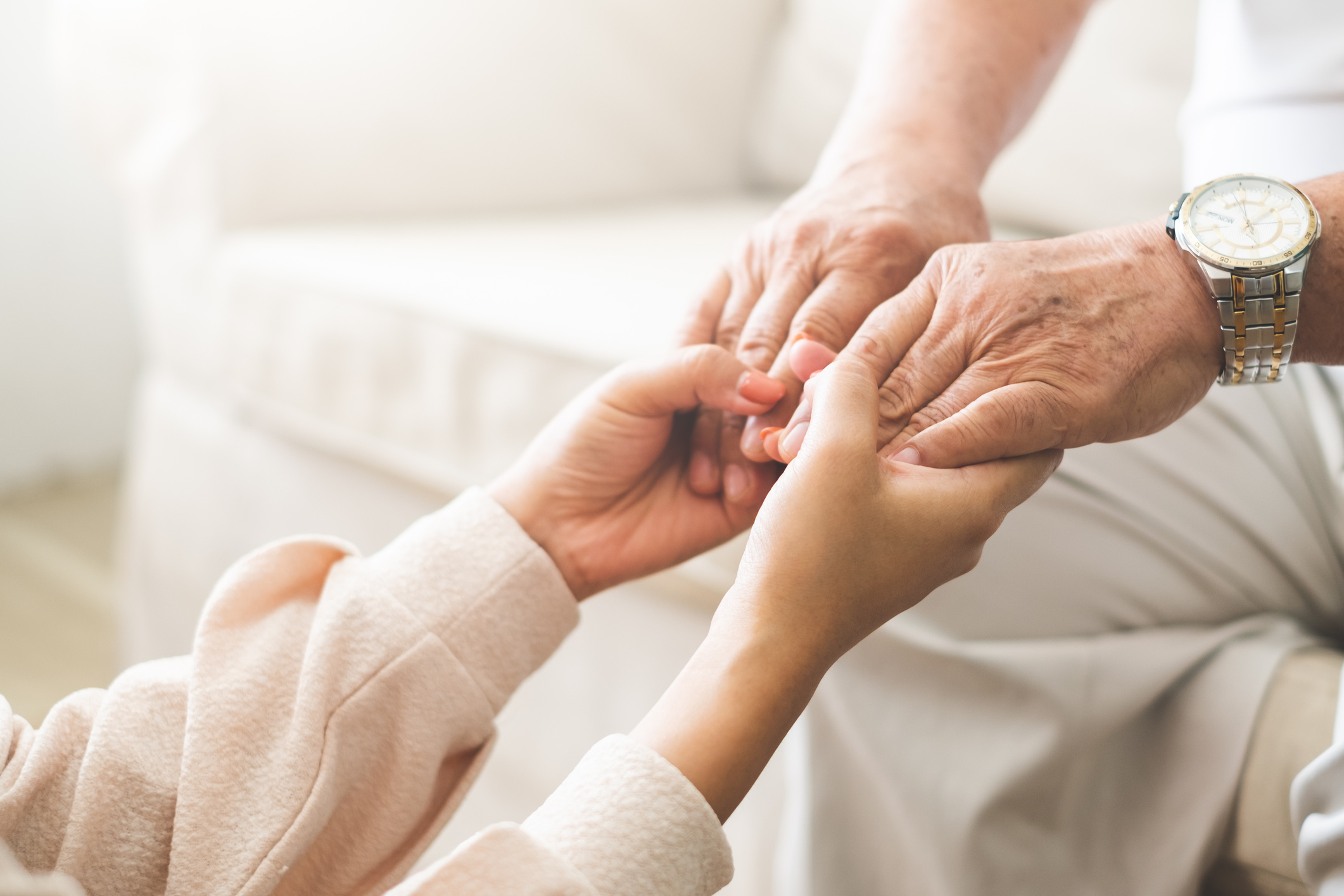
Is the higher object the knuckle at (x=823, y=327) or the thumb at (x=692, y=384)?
the knuckle at (x=823, y=327)

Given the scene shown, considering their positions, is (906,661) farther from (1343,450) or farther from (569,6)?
(569,6)

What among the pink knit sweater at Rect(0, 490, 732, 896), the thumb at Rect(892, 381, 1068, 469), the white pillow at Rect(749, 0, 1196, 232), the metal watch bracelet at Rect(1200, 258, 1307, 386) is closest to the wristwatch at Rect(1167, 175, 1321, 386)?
the metal watch bracelet at Rect(1200, 258, 1307, 386)

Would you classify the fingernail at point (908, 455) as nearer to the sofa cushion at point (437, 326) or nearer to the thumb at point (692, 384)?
the thumb at point (692, 384)

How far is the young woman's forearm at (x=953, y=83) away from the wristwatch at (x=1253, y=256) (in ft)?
0.57

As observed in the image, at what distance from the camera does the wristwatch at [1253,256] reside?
0.49 metres

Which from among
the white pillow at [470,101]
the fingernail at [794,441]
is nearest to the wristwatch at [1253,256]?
the fingernail at [794,441]

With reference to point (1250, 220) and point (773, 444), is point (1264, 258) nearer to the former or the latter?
point (1250, 220)

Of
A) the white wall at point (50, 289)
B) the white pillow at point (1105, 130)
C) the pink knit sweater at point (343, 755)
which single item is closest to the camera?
the pink knit sweater at point (343, 755)

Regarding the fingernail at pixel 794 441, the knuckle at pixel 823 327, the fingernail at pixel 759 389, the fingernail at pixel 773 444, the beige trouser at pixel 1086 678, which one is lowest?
the beige trouser at pixel 1086 678

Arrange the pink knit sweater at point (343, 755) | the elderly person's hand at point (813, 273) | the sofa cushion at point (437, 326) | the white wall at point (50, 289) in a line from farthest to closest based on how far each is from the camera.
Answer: the white wall at point (50, 289), the sofa cushion at point (437, 326), the elderly person's hand at point (813, 273), the pink knit sweater at point (343, 755)

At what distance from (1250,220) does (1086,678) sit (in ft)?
0.89

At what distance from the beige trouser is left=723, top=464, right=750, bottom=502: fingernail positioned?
128mm

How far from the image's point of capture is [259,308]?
0.99 m

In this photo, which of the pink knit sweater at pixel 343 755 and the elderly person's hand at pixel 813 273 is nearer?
the pink knit sweater at pixel 343 755
